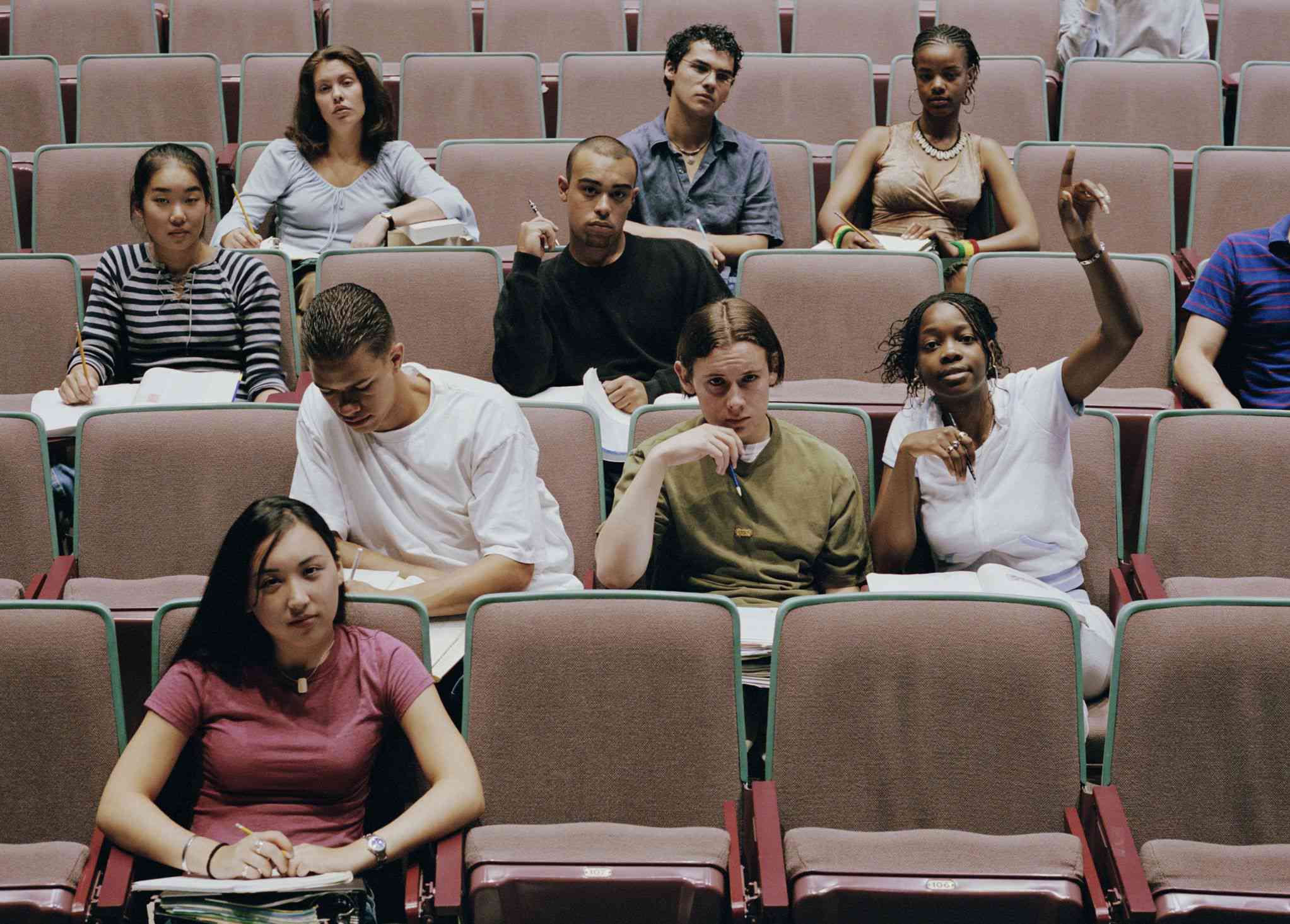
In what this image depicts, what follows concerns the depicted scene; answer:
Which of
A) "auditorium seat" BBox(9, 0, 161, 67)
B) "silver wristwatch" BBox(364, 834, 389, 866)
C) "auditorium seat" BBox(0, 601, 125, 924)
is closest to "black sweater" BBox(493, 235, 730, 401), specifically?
"auditorium seat" BBox(0, 601, 125, 924)

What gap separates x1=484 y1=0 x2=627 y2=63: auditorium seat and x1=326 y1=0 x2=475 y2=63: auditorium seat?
7 cm

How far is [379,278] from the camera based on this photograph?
7.07 ft

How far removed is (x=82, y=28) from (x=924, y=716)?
2651mm

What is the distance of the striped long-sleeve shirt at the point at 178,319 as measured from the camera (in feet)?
7.00

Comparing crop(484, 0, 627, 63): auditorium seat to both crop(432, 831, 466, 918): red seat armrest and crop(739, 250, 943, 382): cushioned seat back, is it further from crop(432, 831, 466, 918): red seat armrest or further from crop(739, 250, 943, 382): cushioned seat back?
crop(432, 831, 466, 918): red seat armrest

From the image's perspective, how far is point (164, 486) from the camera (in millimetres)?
1771

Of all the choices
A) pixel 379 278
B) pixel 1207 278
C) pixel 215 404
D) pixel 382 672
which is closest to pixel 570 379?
pixel 379 278

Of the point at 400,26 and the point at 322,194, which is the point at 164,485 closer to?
the point at 322,194

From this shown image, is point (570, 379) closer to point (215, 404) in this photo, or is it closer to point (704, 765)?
point (215, 404)

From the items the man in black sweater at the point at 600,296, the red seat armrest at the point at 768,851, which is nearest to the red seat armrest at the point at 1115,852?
the red seat armrest at the point at 768,851

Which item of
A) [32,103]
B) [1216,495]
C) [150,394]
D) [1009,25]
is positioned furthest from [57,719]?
[1009,25]

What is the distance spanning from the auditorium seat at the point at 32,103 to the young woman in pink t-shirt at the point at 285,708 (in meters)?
1.85

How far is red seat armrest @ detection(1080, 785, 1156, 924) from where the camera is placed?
4.07 feet

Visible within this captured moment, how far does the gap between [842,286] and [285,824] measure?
1.19 meters
